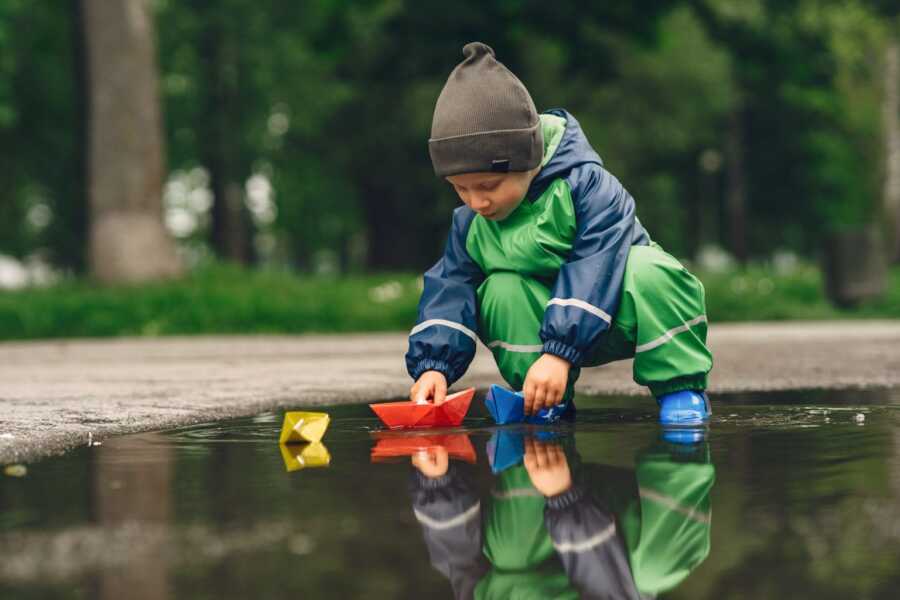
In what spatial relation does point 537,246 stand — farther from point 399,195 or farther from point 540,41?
point 399,195

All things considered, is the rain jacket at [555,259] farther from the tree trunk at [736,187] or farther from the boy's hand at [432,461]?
the tree trunk at [736,187]

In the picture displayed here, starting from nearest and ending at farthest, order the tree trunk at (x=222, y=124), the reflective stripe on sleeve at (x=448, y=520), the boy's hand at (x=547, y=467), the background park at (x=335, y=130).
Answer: the reflective stripe on sleeve at (x=448, y=520) → the boy's hand at (x=547, y=467) → the background park at (x=335, y=130) → the tree trunk at (x=222, y=124)

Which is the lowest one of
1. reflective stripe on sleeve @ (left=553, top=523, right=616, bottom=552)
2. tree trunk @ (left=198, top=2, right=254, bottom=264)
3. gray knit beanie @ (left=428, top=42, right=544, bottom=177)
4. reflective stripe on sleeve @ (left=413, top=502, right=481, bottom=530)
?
tree trunk @ (left=198, top=2, right=254, bottom=264)

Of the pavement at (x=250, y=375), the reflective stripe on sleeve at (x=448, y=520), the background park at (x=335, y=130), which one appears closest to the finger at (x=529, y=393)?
the reflective stripe on sleeve at (x=448, y=520)

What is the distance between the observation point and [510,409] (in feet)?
14.8

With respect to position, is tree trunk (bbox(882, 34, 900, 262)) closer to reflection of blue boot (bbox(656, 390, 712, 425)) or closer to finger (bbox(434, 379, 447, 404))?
reflection of blue boot (bbox(656, 390, 712, 425))

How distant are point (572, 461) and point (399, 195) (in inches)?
863

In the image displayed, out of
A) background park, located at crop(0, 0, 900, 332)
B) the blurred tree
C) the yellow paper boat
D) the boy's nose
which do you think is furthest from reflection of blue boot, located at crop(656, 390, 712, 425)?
the blurred tree

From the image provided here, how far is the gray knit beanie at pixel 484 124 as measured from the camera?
167 inches

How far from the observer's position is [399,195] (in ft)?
83.5

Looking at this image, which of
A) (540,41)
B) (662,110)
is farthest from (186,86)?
(662,110)

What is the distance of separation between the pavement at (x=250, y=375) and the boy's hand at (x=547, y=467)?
1.39 metres

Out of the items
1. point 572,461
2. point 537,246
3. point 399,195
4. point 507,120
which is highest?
point 507,120

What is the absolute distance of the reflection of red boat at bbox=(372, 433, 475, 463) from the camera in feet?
12.8
